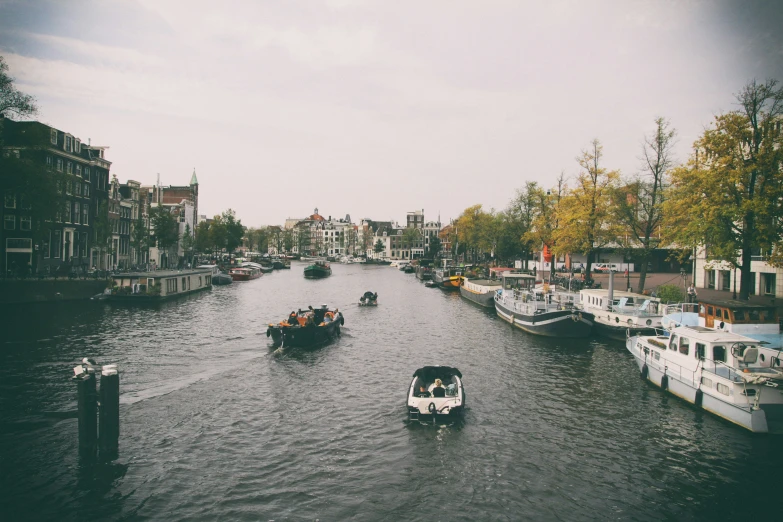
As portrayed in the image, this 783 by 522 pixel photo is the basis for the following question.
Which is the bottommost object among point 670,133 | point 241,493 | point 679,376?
point 241,493

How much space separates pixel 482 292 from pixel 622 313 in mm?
28048

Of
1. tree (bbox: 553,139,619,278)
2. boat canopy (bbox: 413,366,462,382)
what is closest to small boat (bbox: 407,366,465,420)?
boat canopy (bbox: 413,366,462,382)

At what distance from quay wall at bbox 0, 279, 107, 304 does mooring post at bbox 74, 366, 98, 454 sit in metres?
45.0

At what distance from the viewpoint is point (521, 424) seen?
22.1 meters

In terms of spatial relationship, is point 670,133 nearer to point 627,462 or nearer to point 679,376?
point 679,376

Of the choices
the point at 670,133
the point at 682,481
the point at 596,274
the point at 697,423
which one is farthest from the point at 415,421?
the point at 596,274

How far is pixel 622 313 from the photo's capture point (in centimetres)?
3994

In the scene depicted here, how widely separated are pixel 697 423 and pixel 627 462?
19.3 feet

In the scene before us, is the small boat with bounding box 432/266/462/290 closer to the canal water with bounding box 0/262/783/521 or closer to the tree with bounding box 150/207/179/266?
the tree with bounding box 150/207/179/266

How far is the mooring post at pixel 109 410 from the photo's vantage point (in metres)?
17.7

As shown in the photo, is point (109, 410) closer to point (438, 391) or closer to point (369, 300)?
point (438, 391)

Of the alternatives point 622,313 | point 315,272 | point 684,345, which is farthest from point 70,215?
point 684,345

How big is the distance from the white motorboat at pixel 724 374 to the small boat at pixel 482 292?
35804mm

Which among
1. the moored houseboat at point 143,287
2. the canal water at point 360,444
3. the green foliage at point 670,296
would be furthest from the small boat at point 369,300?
the green foliage at point 670,296
